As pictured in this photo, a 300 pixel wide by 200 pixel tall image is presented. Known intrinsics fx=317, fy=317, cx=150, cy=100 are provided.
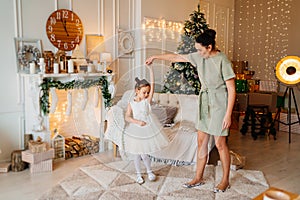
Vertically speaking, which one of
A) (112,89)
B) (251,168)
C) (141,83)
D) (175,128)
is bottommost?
(251,168)

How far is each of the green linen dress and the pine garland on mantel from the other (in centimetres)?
115

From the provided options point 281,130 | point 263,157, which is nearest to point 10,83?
point 263,157

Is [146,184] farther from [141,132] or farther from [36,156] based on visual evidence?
[36,156]

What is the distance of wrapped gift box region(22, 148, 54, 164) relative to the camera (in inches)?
146

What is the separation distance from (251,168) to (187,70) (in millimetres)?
1816

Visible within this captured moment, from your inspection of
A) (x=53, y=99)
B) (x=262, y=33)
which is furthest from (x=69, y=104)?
(x=262, y=33)

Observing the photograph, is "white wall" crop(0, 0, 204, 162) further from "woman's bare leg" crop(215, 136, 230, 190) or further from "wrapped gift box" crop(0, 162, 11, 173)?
"woman's bare leg" crop(215, 136, 230, 190)

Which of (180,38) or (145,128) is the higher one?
(180,38)

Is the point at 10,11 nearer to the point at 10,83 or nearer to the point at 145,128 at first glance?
the point at 10,83

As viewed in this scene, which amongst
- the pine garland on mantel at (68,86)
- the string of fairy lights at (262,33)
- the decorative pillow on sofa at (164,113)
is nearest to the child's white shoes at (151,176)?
the decorative pillow on sofa at (164,113)

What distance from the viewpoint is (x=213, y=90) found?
3055mm

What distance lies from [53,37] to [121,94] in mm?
1565

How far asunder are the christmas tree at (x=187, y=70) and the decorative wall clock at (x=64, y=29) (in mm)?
1442

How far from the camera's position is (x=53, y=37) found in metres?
4.29
